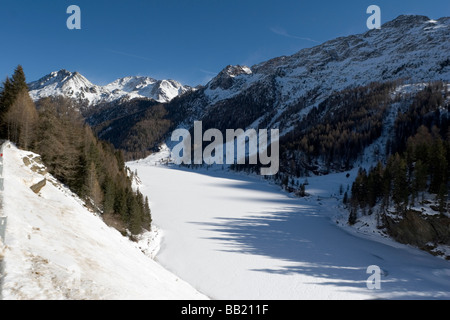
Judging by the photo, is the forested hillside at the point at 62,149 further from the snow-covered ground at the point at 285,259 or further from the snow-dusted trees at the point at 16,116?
the snow-covered ground at the point at 285,259

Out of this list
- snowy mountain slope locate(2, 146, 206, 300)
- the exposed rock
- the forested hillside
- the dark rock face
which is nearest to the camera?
snowy mountain slope locate(2, 146, 206, 300)

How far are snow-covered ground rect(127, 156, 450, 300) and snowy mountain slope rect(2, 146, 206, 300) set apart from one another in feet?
48.2

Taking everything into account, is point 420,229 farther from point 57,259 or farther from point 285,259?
point 57,259

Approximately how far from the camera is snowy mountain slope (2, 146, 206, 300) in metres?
7.84

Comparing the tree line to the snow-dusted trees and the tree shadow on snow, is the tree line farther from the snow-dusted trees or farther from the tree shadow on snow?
the snow-dusted trees

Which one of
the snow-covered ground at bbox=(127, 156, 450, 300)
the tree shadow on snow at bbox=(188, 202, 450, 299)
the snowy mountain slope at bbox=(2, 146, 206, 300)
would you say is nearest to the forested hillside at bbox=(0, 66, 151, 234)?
the snow-covered ground at bbox=(127, 156, 450, 300)

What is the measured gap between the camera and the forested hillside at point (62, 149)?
29.7 m

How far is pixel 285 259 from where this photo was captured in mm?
33375

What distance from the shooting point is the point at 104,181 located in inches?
1626

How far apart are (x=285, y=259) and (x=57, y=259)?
30.7 meters

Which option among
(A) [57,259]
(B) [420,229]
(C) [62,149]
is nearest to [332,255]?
(B) [420,229]

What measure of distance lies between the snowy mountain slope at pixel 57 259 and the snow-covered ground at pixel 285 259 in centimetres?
1470

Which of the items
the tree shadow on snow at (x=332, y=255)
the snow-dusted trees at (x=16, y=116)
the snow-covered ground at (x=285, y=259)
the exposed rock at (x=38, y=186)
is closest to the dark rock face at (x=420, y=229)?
the snow-covered ground at (x=285, y=259)

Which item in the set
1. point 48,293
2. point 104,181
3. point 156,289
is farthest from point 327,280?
point 104,181
